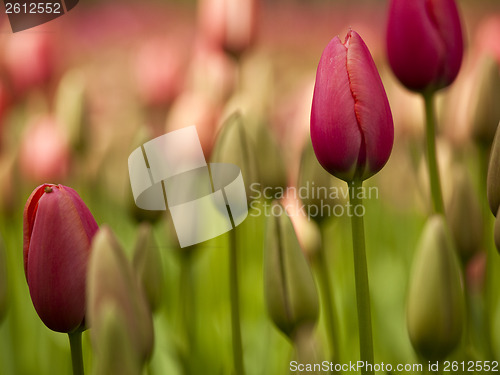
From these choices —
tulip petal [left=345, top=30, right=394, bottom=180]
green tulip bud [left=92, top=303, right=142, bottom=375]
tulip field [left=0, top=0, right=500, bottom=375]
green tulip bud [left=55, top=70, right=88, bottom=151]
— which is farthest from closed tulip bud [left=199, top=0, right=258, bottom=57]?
green tulip bud [left=92, top=303, right=142, bottom=375]

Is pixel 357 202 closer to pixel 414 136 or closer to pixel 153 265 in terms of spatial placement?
pixel 153 265

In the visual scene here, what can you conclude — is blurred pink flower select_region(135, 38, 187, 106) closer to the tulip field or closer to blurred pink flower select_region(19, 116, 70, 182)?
the tulip field

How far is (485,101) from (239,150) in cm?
18

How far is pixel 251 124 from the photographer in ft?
1.55

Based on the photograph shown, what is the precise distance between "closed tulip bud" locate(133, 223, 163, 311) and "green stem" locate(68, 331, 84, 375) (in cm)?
6

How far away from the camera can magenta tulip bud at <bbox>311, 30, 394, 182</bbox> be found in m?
0.34

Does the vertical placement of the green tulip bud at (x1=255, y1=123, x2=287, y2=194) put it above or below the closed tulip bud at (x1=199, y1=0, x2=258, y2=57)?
below

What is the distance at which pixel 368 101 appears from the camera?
1.12ft

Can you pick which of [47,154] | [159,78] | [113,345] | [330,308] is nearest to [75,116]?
[47,154]

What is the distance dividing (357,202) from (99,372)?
0.16 meters

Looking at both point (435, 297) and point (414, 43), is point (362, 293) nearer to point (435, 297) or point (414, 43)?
point (435, 297)

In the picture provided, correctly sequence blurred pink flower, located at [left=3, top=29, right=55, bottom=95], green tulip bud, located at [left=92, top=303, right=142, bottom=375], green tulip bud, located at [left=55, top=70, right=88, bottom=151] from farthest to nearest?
1. blurred pink flower, located at [left=3, top=29, right=55, bottom=95]
2. green tulip bud, located at [left=55, top=70, right=88, bottom=151]
3. green tulip bud, located at [left=92, top=303, right=142, bottom=375]

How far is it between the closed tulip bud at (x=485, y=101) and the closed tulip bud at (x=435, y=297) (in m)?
0.20

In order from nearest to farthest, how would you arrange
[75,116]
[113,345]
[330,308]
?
1. [113,345]
2. [330,308]
3. [75,116]
